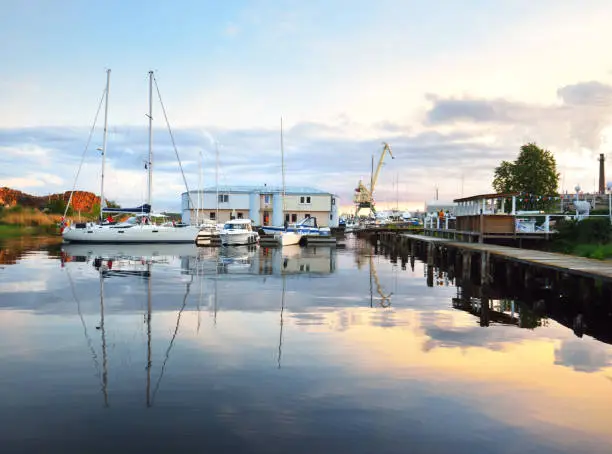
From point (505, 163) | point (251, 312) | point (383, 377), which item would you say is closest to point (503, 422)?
point (383, 377)

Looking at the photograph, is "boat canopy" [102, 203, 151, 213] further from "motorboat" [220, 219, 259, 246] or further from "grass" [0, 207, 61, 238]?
"grass" [0, 207, 61, 238]

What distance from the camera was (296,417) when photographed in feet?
30.3

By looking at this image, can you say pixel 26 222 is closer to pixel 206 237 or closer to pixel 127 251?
pixel 206 237

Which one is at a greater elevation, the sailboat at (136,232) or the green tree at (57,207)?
the green tree at (57,207)

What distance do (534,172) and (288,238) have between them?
31228 mm

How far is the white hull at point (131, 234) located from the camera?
63.3 m

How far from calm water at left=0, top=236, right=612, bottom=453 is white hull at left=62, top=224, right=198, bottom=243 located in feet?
137

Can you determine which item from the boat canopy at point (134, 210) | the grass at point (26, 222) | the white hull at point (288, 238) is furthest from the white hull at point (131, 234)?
the grass at point (26, 222)

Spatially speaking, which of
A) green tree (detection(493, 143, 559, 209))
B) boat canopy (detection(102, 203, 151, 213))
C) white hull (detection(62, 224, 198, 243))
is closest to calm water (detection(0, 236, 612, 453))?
white hull (detection(62, 224, 198, 243))

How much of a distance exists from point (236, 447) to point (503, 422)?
4.04 m

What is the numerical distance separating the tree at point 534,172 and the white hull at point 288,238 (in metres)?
28.3

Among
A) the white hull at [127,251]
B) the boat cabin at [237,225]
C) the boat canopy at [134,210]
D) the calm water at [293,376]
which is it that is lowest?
the calm water at [293,376]

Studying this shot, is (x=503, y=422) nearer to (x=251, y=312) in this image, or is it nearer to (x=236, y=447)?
(x=236, y=447)

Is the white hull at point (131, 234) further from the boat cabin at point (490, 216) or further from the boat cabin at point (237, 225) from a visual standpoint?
the boat cabin at point (490, 216)
